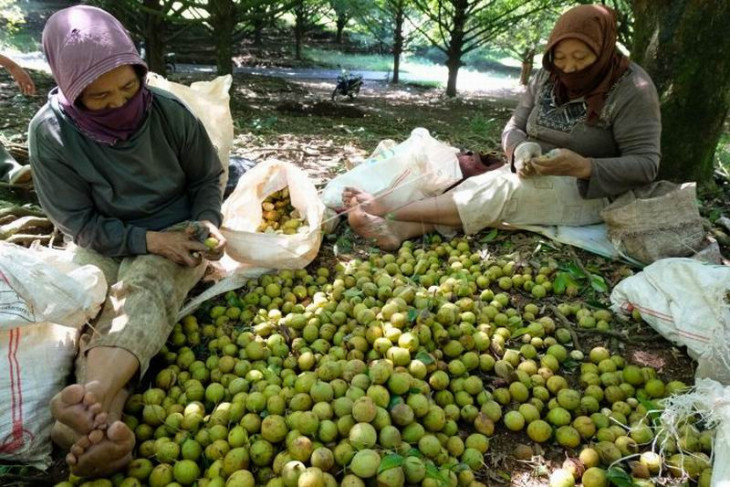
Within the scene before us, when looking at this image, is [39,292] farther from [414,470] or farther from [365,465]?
[414,470]

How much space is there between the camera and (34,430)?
6.58 ft

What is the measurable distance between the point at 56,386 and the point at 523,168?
2.82 metres

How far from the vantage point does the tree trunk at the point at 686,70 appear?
343cm

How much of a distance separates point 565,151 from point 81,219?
2.66m

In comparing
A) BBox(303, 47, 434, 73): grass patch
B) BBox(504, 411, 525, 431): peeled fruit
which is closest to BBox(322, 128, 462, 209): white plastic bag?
BBox(504, 411, 525, 431): peeled fruit

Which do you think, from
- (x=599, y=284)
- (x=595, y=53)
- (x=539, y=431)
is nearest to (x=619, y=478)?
(x=539, y=431)

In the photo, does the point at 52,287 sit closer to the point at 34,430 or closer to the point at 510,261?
the point at 34,430

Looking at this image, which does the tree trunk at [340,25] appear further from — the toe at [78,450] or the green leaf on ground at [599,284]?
the toe at [78,450]

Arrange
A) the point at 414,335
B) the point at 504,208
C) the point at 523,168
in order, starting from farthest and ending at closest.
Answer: the point at 504,208 → the point at 523,168 → the point at 414,335

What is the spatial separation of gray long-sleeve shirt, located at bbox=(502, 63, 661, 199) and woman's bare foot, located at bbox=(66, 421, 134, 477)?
2772 mm

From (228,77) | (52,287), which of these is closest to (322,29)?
(228,77)

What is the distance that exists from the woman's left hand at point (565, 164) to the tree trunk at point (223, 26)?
6.69 m

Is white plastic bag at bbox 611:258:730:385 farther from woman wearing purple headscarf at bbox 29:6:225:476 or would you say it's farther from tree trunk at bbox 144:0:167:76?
tree trunk at bbox 144:0:167:76

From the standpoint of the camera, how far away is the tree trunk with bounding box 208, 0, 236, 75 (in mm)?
8070
